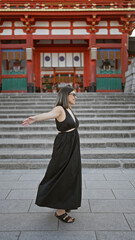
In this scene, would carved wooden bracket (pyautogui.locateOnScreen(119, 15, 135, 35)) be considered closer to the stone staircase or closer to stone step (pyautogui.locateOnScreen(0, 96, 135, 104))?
the stone staircase

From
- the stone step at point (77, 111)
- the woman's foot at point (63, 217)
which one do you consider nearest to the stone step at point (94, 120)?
the stone step at point (77, 111)

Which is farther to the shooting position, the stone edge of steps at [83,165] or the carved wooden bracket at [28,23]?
the carved wooden bracket at [28,23]

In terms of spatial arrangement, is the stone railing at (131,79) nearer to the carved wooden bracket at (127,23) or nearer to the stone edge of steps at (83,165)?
the carved wooden bracket at (127,23)

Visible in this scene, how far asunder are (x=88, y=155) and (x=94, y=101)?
13.7ft

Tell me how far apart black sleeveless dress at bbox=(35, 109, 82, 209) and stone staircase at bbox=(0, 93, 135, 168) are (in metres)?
2.37

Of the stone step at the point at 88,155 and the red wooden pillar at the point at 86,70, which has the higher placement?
the red wooden pillar at the point at 86,70

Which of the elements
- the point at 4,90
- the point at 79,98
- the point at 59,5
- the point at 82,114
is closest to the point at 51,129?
the point at 82,114

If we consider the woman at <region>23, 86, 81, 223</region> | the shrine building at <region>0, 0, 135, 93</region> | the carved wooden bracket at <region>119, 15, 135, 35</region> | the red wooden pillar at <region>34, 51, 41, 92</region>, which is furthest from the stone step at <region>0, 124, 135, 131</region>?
the red wooden pillar at <region>34, 51, 41, 92</region>

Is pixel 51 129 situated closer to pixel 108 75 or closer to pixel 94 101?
pixel 94 101

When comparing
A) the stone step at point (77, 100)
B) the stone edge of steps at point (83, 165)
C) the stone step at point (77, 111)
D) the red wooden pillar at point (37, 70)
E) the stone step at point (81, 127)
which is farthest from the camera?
the red wooden pillar at point (37, 70)

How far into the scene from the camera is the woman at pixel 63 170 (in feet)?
8.84

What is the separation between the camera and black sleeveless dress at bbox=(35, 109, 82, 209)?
8.85 feet

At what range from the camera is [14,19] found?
13.0 m

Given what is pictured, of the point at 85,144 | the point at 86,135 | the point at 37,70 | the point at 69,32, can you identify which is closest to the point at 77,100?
the point at 86,135
